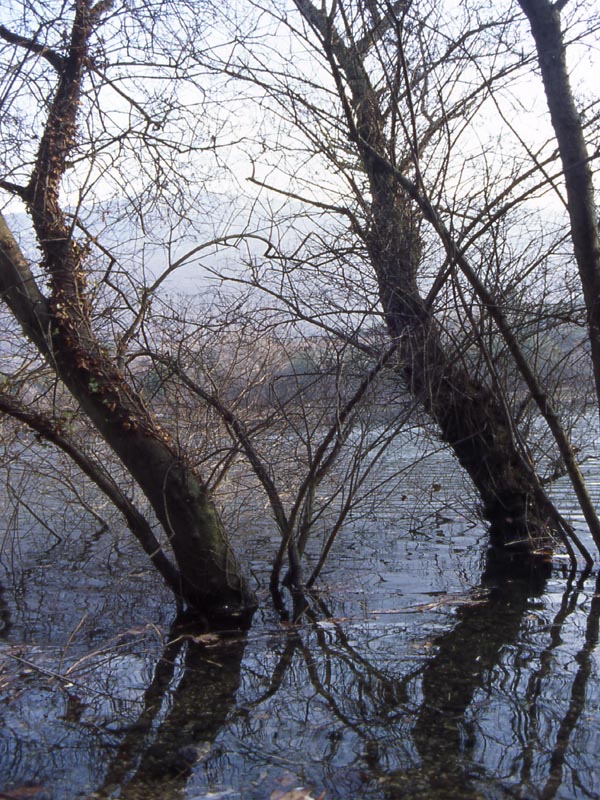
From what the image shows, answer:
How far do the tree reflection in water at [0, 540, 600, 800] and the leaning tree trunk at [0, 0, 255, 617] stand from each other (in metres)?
0.48

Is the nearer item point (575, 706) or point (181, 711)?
point (575, 706)

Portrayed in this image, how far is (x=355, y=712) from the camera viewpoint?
496 centimetres

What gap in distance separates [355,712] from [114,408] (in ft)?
9.96

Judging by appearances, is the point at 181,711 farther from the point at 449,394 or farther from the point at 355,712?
the point at 449,394

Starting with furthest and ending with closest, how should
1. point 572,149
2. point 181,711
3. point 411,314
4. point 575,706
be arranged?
point 411,314 < point 572,149 < point 181,711 < point 575,706

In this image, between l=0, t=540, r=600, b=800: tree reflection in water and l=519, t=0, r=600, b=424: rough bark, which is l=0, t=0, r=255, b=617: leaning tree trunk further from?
l=519, t=0, r=600, b=424: rough bark

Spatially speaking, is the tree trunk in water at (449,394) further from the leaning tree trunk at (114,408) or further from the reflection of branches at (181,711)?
the reflection of branches at (181,711)

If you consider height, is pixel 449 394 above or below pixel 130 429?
above

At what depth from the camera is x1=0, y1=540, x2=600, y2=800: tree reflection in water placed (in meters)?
4.09

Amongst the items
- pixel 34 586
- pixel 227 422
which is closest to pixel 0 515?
pixel 34 586

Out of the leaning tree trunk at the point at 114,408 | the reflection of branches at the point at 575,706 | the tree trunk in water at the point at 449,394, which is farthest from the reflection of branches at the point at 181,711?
the tree trunk in water at the point at 449,394

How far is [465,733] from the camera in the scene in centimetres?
457

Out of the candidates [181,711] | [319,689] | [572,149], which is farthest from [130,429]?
[572,149]

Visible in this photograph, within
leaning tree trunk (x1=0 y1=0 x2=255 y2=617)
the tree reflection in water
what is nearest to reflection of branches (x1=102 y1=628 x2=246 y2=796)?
the tree reflection in water
